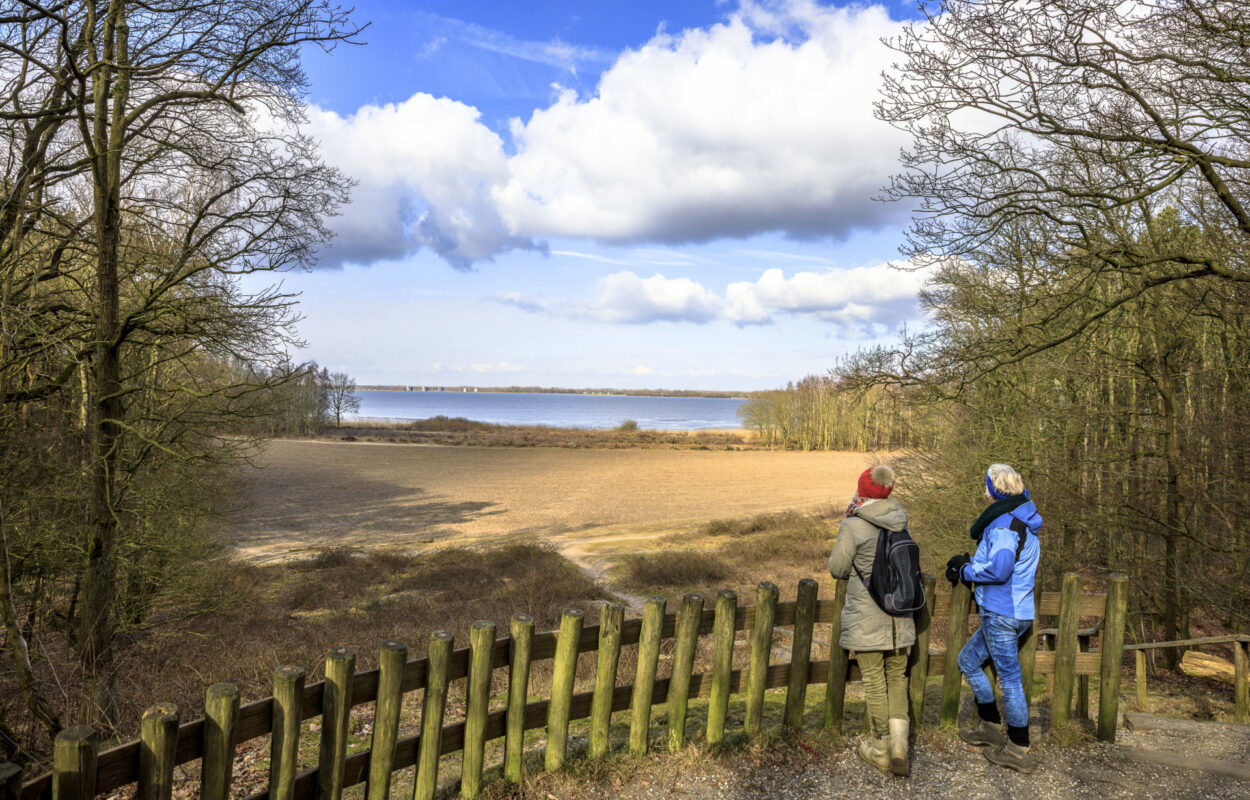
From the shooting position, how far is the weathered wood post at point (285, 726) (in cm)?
333

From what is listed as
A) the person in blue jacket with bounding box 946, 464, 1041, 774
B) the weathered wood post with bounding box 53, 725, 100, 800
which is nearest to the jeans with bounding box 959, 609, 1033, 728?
the person in blue jacket with bounding box 946, 464, 1041, 774

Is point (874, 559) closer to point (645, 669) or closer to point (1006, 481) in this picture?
point (1006, 481)

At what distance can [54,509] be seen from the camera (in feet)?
25.1

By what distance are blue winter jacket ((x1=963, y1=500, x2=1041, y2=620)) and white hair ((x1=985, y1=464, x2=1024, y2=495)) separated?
12cm

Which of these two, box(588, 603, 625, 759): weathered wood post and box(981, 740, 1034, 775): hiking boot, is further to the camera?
box(981, 740, 1034, 775): hiking boot

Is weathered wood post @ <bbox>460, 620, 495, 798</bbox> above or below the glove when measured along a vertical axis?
below

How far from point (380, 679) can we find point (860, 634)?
2940 millimetres

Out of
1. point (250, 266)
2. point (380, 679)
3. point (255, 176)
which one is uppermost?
point (255, 176)

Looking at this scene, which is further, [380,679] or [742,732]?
[742,732]

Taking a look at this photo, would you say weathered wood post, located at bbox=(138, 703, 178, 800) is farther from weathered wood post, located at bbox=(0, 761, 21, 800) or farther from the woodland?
the woodland

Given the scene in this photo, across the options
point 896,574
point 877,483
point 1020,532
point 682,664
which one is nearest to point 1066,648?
point 1020,532

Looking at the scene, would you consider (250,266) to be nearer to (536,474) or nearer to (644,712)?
(644,712)

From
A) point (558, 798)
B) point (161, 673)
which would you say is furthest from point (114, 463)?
point (558, 798)

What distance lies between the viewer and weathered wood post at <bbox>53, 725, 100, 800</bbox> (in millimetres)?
2663
